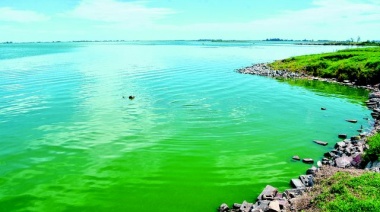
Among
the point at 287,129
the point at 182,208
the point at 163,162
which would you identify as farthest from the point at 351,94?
the point at 182,208

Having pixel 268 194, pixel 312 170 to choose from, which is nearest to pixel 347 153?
pixel 312 170

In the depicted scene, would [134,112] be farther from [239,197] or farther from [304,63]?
[304,63]

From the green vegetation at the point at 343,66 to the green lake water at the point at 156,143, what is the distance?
9907mm

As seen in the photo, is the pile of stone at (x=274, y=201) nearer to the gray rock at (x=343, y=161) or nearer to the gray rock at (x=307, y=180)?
the gray rock at (x=307, y=180)

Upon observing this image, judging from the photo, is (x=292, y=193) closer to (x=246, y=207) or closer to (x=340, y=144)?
(x=246, y=207)

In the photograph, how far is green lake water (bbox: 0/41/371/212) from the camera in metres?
16.6

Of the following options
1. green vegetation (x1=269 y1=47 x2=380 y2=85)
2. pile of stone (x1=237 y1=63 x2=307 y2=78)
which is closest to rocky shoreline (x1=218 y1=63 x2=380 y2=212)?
green vegetation (x1=269 y1=47 x2=380 y2=85)

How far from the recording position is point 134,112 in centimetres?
3262

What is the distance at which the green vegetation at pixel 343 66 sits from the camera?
52.1 m

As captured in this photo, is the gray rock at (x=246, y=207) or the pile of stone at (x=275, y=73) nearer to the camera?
the gray rock at (x=246, y=207)

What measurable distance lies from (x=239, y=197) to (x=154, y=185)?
4671 millimetres

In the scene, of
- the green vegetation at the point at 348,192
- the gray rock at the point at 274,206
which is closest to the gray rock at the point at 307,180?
the green vegetation at the point at 348,192

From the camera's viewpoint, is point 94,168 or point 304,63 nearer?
point 94,168

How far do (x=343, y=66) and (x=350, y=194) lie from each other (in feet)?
173
